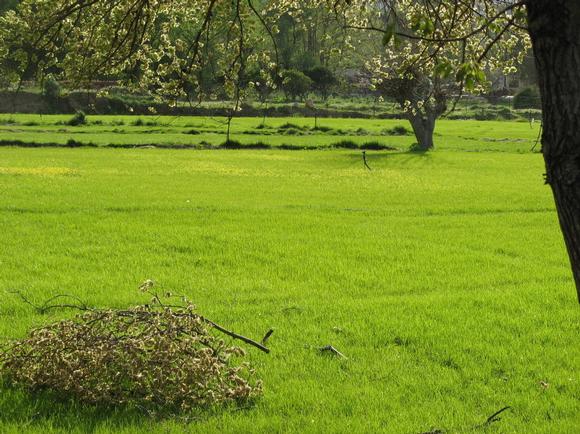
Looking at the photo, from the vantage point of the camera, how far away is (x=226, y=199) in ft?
81.0

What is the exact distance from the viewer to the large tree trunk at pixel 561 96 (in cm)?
417

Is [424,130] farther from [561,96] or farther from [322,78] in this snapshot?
[322,78]

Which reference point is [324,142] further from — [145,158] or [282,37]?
[282,37]

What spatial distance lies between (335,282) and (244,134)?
47244 millimetres

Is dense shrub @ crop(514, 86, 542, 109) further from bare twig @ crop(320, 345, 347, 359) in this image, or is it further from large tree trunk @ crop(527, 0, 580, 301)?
large tree trunk @ crop(527, 0, 580, 301)

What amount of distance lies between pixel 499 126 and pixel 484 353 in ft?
228

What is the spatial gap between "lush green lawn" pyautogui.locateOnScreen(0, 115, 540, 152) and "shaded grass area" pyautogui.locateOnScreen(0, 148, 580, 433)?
2146 cm

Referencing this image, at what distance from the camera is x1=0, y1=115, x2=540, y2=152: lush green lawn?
5088cm

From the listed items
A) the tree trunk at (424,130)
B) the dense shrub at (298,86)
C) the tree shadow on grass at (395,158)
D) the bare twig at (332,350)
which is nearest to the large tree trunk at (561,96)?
the bare twig at (332,350)

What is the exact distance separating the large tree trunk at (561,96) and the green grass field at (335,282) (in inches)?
132

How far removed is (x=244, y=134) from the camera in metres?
59.5

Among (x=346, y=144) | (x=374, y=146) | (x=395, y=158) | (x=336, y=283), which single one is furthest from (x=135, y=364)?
(x=346, y=144)

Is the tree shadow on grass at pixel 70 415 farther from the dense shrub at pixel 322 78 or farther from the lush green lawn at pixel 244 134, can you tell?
the dense shrub at pixel 322 78

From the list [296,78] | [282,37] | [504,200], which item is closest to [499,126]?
[296,78]
